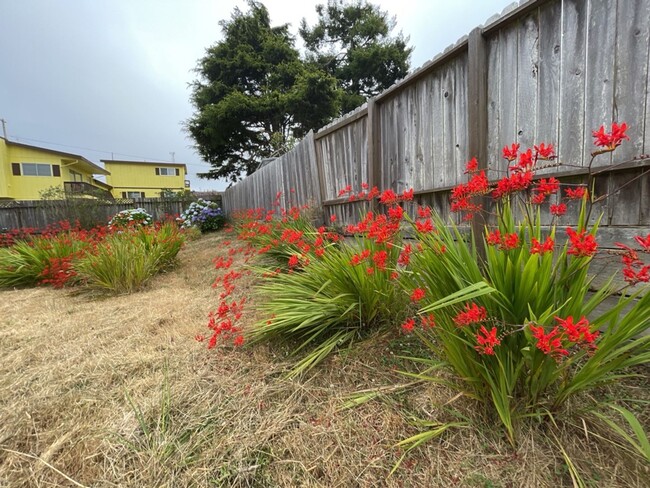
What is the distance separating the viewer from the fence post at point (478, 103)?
1788 millimetres

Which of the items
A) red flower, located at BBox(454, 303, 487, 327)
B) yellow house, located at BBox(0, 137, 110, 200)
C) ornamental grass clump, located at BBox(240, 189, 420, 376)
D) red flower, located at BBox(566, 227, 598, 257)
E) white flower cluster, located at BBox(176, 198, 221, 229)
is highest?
yellow house, located at BBox(0, 137, 110, 200)

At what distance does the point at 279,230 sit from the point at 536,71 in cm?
246

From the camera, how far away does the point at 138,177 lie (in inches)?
1082

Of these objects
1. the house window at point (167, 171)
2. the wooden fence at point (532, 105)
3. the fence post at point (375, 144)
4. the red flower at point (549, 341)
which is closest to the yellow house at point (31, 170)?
the house window at point (167, 171)

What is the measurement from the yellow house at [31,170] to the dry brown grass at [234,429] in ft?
70.5

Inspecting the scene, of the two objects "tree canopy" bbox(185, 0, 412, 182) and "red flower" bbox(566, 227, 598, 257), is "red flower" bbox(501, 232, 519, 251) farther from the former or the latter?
"tree canopy" bbox(185, 0, 412, 182)

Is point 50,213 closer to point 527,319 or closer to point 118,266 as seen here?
point 118,266

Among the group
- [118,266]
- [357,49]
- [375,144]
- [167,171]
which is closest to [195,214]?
[118,266]

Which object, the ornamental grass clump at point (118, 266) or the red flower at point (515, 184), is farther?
the ornamental grass clump at point (118, 266)

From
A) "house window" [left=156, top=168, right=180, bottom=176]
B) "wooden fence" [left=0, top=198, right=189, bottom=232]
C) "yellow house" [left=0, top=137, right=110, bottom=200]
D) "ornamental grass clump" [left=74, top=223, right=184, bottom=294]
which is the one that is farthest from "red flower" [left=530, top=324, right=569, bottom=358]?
"house window" [left=156, top=168, right=180, bottom=176]

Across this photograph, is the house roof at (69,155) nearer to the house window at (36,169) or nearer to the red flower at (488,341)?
the house window at (36,169)

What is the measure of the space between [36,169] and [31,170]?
0.27 meters

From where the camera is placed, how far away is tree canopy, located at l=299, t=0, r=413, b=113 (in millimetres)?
15922

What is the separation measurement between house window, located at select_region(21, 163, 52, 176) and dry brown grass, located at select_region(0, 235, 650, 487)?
80.6 feet
